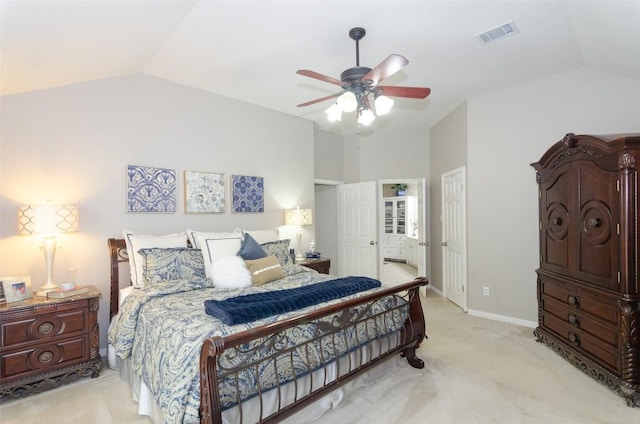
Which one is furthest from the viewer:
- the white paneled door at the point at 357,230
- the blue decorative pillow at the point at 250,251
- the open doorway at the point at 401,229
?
the open doorway at the point at 401,229

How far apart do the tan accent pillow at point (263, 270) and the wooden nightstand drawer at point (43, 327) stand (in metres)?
1.44

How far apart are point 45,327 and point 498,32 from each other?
4541 millimetres

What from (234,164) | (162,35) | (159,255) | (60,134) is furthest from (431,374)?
(60,134)

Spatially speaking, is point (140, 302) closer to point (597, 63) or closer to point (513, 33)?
point (513, 33)

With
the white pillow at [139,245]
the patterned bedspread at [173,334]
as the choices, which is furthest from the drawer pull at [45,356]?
the white pillow at [139,245]

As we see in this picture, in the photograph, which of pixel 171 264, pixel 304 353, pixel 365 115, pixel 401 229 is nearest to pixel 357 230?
pixel 365 115

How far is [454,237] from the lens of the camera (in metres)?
4.96

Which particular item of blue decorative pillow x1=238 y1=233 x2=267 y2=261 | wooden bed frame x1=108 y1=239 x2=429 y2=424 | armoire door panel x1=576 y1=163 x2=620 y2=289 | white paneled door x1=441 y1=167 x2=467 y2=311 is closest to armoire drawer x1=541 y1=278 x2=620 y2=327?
armoire door panel x1=576 y1=163 x2=620 y2=289

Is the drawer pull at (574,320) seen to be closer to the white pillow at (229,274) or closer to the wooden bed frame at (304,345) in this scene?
the wooden bed frame at (304,345)

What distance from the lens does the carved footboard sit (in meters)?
1.59

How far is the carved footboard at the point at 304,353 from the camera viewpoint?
5.21 ft

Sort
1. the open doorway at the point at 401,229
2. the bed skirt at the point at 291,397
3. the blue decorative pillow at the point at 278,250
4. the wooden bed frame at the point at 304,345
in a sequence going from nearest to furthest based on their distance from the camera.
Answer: the wooden bed frame at the point at 304,345, the bed skirt at the point at 291,397, the blue decorative pillow at the point at 278,250, the open doorway at the point at 401,229

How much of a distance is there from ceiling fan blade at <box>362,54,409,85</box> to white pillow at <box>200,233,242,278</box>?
2.13 m

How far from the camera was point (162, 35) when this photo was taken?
8.91ft
